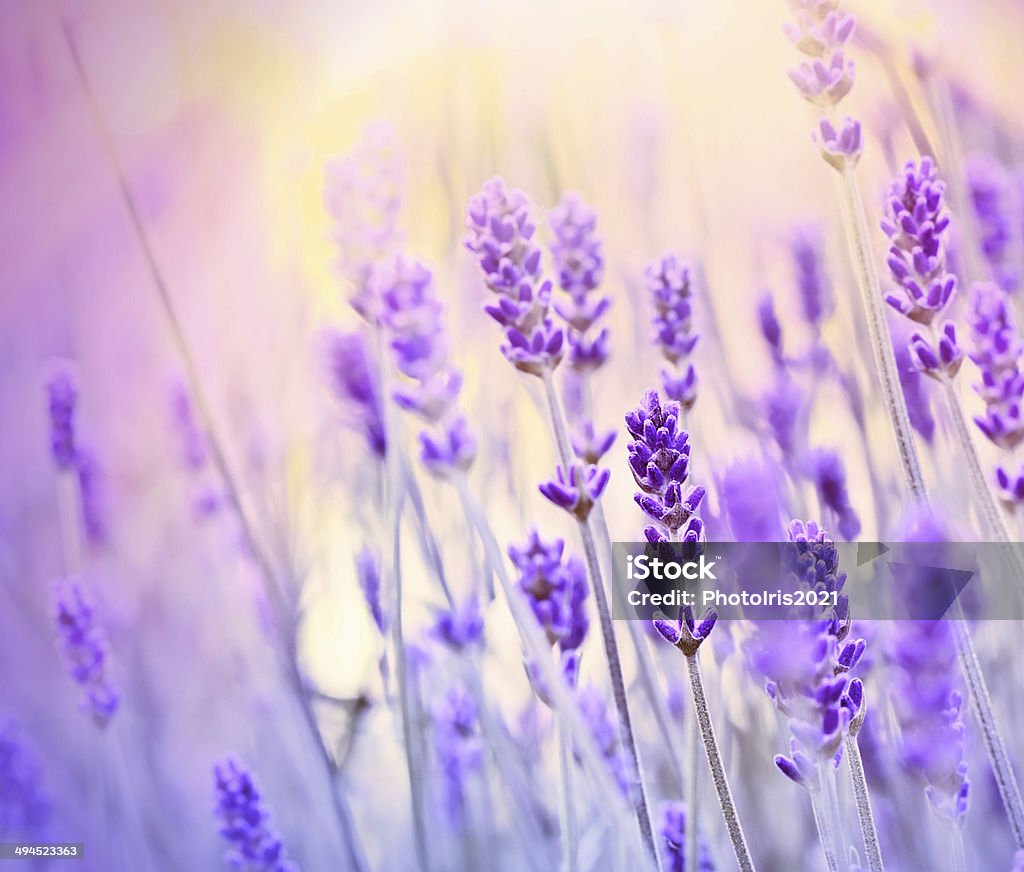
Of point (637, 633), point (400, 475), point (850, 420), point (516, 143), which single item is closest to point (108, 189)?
point (516, 143)

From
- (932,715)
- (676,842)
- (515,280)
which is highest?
(515,280)

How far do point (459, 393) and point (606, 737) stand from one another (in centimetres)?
49

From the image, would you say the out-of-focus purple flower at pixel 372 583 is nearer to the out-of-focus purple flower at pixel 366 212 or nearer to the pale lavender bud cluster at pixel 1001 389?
the out-of-focus purple flower at pixel 366 212

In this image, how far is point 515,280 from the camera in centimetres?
88

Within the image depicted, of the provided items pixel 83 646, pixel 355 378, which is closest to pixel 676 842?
pixel 355 378

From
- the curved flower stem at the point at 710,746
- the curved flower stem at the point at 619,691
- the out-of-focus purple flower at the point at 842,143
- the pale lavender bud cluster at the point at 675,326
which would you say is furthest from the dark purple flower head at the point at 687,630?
the out-of-focus purple flower at the point at 842,143

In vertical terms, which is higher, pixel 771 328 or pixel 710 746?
pixel 771 328

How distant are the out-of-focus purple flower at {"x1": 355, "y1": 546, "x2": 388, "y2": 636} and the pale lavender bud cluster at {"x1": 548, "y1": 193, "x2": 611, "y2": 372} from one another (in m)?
0.44

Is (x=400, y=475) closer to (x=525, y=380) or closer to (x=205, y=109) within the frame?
(x=525, y=380)

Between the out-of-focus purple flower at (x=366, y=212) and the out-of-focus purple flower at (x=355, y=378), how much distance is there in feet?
0.44

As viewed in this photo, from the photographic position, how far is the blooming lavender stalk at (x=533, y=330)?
2.83 feet

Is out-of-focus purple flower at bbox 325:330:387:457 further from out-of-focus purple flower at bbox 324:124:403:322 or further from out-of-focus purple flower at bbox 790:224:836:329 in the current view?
out-of-focus purple flower at bbox 790:224:836:329

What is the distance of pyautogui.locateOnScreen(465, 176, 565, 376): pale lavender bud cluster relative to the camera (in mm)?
884

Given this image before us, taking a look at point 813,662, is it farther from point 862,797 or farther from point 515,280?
point 515,280
